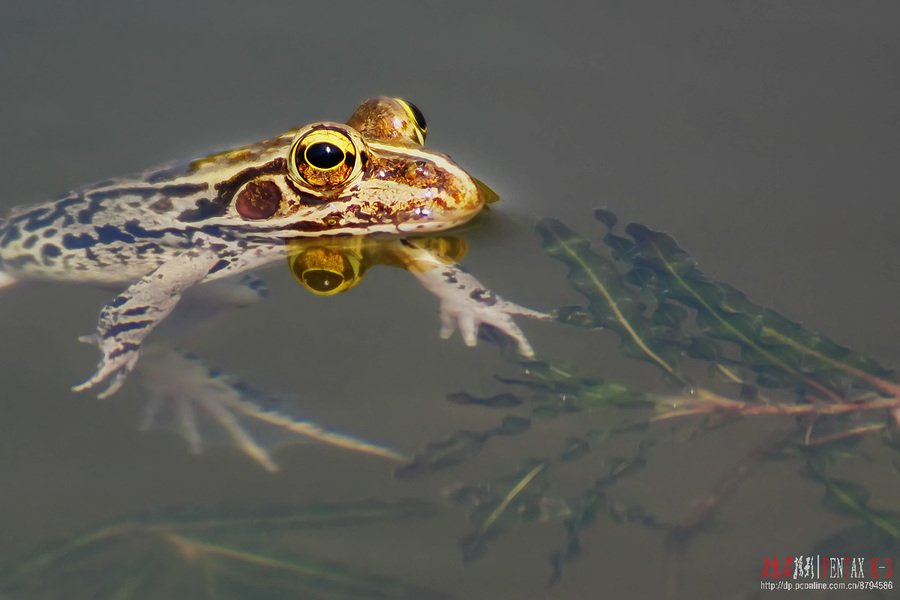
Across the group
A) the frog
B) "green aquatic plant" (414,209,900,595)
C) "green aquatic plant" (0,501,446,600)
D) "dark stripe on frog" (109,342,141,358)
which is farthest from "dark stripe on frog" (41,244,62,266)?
"green aquatic plant" (414,209,900,595)

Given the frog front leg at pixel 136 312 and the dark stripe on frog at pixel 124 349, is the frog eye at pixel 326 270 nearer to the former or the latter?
the frog front leg at pixel 136 312

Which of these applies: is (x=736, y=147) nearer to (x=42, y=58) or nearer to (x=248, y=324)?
(x=248, y=324)

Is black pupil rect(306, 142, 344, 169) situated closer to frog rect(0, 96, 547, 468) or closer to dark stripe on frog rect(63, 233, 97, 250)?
frog rect(0, 96, 547, 468)

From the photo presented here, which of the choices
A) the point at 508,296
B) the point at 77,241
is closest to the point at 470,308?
the point at 508,296

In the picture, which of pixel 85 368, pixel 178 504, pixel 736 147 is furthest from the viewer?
pixel 736 147

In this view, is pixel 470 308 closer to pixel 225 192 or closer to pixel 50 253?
pixel 225 192

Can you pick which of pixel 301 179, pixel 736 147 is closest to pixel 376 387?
pixel 301 179

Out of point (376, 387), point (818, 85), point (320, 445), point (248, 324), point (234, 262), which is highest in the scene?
point (818, 85)

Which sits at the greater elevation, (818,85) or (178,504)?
(818,85)
